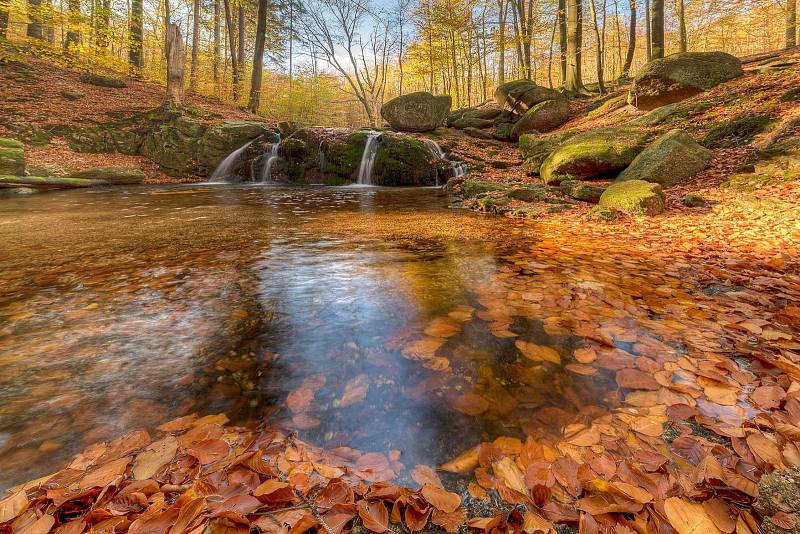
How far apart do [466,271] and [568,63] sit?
61.1 feet

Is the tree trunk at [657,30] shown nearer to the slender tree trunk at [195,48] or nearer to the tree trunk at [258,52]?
the tree trunk at [258,52]

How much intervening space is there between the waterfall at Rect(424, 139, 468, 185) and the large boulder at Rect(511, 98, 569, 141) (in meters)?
4.72

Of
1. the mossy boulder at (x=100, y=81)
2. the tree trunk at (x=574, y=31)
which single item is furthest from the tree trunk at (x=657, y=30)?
the mossy boulder at (x=100, y=81)

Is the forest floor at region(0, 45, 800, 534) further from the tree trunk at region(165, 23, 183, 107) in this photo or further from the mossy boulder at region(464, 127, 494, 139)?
the tree trunk at region(165, 23, 183, 107)

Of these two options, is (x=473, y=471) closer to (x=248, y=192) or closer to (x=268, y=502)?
(x=268, y=502)

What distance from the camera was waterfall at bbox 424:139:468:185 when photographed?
508 inches

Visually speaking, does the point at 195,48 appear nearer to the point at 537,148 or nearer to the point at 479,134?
the point at 479,134

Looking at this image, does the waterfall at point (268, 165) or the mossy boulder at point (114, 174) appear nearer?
the mossy boulder at point (114, 174)

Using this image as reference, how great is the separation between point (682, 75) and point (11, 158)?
64.3ft

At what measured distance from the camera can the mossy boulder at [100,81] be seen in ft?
58.9

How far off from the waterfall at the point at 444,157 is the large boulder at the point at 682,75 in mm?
6226

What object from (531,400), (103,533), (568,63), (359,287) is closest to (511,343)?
(531,400)

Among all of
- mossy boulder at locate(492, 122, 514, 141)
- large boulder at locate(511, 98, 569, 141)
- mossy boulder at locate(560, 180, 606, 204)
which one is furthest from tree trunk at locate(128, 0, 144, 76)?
mossy boulder at locate(560, 180, 606, 204)

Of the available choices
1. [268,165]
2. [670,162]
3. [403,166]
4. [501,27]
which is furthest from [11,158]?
[501,27]
